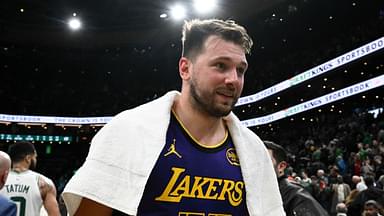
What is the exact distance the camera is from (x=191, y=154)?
7.82 ft

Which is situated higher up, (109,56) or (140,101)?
(109,56)

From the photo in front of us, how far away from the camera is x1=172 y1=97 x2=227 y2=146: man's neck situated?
8.14 ft

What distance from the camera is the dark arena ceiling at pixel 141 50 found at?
76.7 ft

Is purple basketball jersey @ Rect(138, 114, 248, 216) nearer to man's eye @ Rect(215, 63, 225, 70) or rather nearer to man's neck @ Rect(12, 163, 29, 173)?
man's eye @ Rect(215, 63, 225, 70)

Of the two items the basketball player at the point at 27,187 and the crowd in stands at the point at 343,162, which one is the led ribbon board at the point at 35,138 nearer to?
the crowd in stands at the point at 343,162

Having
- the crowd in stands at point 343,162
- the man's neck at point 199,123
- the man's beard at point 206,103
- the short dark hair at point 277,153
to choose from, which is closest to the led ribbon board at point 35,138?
the crowd in stands at point 343,162

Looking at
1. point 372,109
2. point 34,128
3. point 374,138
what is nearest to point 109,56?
point 34,128

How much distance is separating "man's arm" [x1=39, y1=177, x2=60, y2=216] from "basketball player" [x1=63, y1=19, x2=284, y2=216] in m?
3.30

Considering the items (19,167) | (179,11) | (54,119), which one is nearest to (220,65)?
(19,167)

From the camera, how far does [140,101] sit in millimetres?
33969

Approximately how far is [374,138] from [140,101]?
19.8 meters

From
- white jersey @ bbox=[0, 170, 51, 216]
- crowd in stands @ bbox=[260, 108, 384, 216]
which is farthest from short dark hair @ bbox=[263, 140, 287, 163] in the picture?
white jersey @ bbox=[0, 170, 51, 216]

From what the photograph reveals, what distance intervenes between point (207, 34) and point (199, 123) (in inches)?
16.2

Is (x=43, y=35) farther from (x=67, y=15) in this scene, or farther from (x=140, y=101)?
(x=140, y=101)
